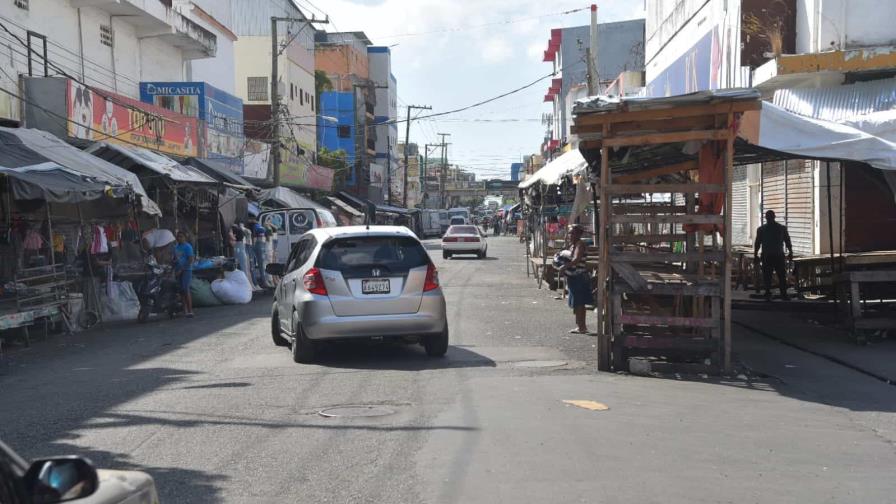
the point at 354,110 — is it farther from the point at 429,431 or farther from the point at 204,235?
the point at 429,431

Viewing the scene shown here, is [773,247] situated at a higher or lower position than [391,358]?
higher

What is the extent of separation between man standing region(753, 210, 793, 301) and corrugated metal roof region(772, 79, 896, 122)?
2015mm

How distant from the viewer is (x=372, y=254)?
1116 centimetres

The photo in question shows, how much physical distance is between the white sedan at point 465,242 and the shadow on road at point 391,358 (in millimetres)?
27040

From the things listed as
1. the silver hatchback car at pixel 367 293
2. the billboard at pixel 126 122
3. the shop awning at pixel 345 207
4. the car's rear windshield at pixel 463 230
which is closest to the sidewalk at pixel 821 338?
the silver hatchback car at pixel 367 293

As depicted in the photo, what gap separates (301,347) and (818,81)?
11190mm

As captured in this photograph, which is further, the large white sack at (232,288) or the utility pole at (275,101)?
the utility pole at (275,101)

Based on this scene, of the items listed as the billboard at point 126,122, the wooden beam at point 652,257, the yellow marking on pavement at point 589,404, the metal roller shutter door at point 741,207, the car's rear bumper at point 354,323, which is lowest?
the yellow marking on pavement at point 589,404

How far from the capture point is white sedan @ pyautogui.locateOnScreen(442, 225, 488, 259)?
130 feet

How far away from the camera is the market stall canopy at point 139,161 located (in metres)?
20.7

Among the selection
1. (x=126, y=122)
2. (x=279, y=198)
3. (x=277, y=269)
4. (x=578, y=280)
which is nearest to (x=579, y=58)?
(x=279, y=198)

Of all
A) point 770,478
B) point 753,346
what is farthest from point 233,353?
point 770,478

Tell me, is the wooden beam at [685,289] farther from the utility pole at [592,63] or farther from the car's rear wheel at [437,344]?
the utility pole at [592,63]

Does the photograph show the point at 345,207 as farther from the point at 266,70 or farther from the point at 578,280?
the point at 578,280
